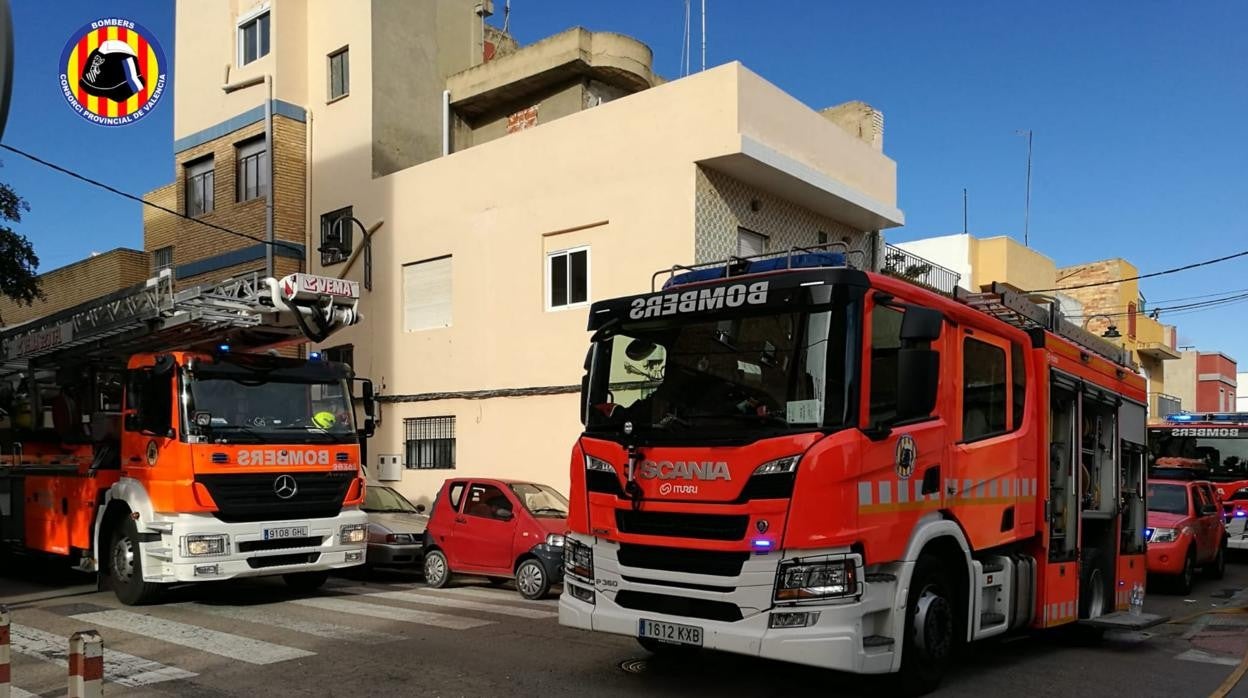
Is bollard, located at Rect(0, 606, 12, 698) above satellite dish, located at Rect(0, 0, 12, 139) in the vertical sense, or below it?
below

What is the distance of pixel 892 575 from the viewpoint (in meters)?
6.12

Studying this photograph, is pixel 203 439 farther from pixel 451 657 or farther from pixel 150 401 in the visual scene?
pixel 451 657

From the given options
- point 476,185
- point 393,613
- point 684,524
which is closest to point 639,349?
point 684,524

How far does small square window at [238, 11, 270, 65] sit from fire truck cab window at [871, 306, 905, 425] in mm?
19653

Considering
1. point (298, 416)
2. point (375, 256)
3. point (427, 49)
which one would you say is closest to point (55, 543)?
point (298, 416)

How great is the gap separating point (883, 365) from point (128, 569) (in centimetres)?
844

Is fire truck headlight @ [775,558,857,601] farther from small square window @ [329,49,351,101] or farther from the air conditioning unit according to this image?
small square window @ [329,49,351,101]

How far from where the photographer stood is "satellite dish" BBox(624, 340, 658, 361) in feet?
22.5

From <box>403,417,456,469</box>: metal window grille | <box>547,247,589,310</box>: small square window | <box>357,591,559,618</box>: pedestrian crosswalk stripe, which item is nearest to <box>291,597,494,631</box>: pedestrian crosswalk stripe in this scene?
<box>357,591,559,618</box>: pedestrian crosswalk stripe

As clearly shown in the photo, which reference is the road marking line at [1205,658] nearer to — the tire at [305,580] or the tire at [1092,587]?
the tire at [1092,587]

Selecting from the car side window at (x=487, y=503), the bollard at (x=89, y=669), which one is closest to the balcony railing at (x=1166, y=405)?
the car side window at (x=487, y=503)

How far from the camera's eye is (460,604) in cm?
1082

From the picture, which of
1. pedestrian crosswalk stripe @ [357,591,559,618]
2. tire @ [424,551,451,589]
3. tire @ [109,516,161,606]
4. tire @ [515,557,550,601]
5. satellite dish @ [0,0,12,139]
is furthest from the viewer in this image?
tire @ [424,551,451,589]

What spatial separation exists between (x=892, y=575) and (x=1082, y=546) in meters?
3.48
